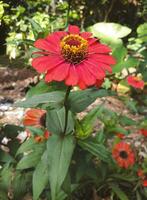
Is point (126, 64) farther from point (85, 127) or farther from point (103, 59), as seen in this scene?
point (103, 59)

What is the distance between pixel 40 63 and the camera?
125 centimetres

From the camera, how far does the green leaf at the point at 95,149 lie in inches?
62.5

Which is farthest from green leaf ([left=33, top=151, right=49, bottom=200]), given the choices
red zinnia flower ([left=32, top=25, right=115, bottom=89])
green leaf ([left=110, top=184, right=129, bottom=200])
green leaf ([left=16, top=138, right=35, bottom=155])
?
green leaf ([left=110, top=184, right=129, bottom=200])

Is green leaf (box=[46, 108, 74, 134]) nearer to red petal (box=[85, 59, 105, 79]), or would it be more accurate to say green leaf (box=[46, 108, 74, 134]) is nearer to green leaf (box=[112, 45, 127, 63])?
red petal (box=[85, 59, 105, 79])

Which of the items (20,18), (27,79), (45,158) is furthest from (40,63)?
(20,18)

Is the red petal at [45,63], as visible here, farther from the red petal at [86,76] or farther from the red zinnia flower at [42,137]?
the red zinnia flower at [42,137]

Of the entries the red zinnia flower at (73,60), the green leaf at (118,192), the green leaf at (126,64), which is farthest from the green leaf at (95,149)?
the green leaf at (126,64)

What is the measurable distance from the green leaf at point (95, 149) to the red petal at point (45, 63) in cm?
45

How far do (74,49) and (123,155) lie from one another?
3.12ft

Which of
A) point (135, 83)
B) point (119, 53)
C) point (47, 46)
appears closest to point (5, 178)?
point (47, 46)

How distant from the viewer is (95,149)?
161cm

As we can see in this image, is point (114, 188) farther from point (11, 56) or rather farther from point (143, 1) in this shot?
point (143, 1)

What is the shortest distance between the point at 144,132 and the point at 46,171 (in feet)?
2.56

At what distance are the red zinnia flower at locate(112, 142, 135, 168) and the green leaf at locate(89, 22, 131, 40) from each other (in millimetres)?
2156
